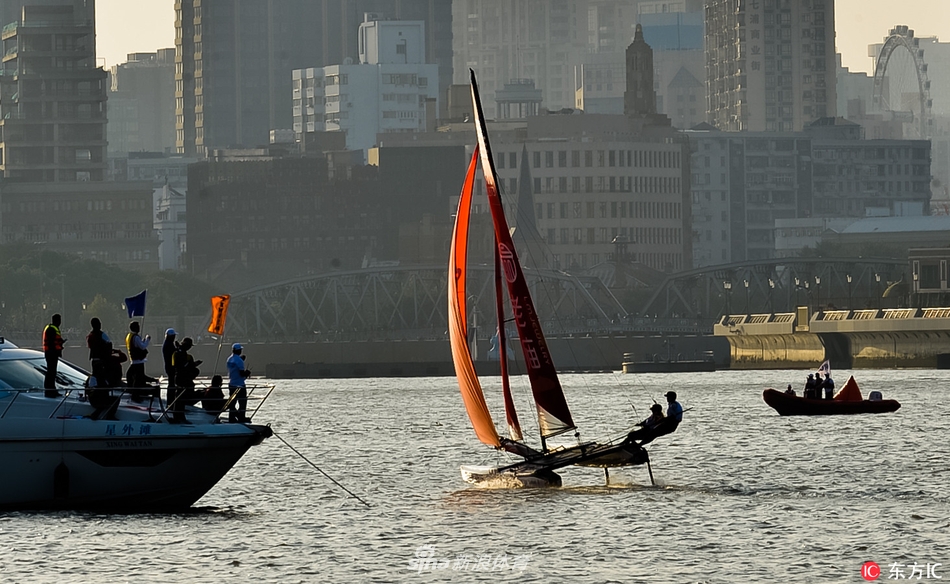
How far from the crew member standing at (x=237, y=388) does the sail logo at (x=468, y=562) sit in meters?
5.40

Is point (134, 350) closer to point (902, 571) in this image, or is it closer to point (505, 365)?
point (505, 365)

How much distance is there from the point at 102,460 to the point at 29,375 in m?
2.79

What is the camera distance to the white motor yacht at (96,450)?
44.0m

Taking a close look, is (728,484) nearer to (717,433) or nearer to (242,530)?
(242,530)

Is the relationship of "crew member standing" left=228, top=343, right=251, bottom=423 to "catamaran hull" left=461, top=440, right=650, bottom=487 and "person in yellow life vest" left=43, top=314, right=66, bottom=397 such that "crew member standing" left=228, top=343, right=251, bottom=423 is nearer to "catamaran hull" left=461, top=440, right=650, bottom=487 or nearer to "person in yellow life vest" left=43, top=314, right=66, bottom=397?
"person in yellow life vest" left=43, top=314, right=66, bottom=397

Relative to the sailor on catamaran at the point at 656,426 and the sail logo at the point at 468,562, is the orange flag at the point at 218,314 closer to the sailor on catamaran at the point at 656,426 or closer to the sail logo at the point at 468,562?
the sail logo at the point at 468,562

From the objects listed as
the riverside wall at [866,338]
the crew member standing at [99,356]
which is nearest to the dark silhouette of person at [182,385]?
the crew member standing at [99,356]

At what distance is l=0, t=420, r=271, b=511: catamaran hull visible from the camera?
44.0 m

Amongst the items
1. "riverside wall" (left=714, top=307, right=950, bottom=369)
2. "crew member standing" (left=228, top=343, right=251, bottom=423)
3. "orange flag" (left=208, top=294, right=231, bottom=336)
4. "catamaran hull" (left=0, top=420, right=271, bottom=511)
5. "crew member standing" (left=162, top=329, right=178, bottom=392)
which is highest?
"orange flag" (left=208, top=294, right=231, bottom=336)

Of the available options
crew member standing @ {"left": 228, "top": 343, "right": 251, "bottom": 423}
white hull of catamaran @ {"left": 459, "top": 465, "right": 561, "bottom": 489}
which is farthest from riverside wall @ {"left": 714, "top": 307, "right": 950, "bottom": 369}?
crew member standing @ {"left": 228, "top": 343, "right": 251, "bottom": 423}

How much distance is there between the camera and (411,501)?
175ft

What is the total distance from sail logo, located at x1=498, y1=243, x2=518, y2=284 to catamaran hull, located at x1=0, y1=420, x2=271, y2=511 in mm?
9574

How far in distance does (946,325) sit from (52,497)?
14144 cm

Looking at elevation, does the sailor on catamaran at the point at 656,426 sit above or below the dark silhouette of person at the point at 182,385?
below
